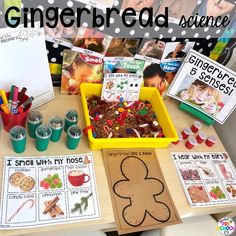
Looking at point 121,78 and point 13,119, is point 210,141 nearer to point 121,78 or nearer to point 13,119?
point 121,78

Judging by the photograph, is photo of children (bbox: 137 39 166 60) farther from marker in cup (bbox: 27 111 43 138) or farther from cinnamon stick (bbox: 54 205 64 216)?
cinnamon stick (bbox: 54 205 64 216)

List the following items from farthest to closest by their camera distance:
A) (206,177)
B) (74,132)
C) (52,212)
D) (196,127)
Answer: (196,127) → (206,177) → (74,132) → (52,212)

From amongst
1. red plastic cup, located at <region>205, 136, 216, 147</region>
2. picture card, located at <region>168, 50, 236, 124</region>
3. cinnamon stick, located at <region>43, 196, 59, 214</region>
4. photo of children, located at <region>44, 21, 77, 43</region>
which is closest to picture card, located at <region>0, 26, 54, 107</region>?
photo of children, located at <region>44, 21, 77, 43</region>

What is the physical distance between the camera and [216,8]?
95cm

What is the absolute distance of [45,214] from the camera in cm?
75

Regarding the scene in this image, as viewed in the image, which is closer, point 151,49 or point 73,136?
point 73,136

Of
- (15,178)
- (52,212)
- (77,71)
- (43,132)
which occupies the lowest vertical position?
(52,212)

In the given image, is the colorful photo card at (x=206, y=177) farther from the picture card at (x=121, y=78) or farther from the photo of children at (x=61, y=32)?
the photo of children at (x=61, y=32)

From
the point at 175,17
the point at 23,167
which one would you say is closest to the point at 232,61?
the point at 175,17

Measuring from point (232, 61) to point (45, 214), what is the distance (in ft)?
2.98

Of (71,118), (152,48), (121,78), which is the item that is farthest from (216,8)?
(71,118)

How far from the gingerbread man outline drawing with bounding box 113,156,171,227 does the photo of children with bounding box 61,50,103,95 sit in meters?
0.33

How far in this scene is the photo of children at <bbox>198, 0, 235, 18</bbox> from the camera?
3.08 ft

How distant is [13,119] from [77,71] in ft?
0.93
